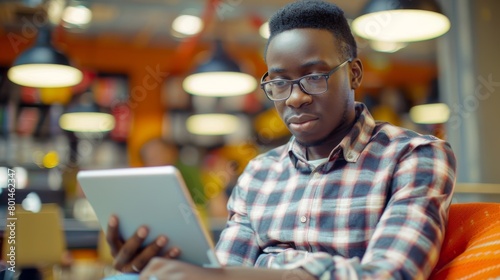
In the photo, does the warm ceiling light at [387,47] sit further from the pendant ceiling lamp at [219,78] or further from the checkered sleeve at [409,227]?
the checkered sleeve at [409,227]

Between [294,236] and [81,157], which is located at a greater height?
[294,236]

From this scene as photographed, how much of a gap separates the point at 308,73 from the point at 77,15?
591cm

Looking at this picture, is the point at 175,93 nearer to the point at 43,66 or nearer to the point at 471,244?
the point at 43,66

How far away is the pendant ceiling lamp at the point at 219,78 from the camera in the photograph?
5051 millimetres

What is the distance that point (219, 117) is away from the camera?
8.26 m

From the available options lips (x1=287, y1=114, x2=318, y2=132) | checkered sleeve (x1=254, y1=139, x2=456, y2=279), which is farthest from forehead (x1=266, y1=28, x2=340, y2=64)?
checkered sleeve (x1=254, y1=139, x2=456, y2=279)

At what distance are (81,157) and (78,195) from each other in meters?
1.20

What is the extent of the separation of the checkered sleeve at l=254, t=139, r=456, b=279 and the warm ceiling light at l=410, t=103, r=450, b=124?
25.9 feet

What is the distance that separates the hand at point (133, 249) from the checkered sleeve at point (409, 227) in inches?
10.6

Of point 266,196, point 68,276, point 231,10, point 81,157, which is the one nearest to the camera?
point 266,196

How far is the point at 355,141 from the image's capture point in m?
1.47

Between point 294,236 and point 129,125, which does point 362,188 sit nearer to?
point 294,236

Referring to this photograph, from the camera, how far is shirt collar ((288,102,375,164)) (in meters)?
1.46

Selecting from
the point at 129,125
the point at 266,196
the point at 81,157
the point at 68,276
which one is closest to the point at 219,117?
the point at 129,125
